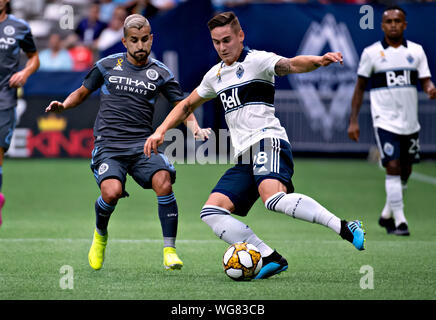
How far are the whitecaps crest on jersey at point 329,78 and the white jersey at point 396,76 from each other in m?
7.39

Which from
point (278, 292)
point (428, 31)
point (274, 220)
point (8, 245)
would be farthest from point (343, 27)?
point (278, 292)

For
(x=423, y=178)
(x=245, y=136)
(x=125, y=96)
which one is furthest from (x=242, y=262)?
(x=423, y=178)

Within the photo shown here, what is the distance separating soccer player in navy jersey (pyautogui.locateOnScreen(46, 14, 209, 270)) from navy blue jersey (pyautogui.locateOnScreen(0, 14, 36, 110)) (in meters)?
2.33

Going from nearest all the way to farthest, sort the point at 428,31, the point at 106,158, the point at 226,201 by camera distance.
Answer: the point at 226,201 → the point at 106,158 → the point at 428,31

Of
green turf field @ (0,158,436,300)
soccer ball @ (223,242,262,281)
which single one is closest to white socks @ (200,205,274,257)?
soccer ball @ (223,242,262,281)

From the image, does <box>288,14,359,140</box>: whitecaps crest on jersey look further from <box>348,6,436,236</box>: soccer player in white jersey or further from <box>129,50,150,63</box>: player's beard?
<box>129,50,150,63</box>: player's beard

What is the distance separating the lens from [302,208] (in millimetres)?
5992

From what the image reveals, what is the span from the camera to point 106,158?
698 cm

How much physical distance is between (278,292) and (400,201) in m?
3.87

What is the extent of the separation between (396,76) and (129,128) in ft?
11.9

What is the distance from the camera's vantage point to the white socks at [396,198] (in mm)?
9195

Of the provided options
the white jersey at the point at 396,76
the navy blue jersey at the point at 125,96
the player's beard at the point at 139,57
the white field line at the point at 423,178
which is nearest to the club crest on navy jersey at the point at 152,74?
the navy blue jersey at the point at 125,96

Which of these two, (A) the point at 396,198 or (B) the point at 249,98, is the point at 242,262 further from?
(A) the point at 396,198

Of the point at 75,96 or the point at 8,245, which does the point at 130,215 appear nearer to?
the point at 8,245
